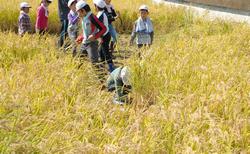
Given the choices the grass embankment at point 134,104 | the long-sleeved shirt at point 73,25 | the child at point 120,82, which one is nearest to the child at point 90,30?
the grass embankment at point 134,104

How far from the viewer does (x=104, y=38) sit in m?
5.77

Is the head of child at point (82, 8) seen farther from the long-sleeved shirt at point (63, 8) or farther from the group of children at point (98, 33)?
the long-sleeved shirt at point (63, 8)

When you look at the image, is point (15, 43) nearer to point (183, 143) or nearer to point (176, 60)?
point (176, 60)

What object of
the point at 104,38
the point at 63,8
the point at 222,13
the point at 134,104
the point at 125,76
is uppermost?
the point at 63,8

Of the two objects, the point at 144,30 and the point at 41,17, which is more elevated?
the point at 41,17

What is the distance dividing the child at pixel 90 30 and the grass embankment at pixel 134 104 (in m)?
0.45

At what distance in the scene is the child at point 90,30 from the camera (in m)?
5.24

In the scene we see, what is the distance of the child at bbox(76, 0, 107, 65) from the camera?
17.2 ft

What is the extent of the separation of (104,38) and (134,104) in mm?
2003

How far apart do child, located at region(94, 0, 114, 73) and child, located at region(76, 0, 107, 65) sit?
0.31 metres

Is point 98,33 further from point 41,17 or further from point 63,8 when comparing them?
point 63,8

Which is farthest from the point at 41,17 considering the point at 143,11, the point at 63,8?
the point at 143,11

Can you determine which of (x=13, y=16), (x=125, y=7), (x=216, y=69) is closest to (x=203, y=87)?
(x=216, y=69)

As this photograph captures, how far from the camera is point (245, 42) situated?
252 inches
